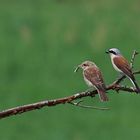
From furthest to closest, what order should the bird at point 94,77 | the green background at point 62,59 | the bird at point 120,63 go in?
the green background at point 62,59
the bird at point 120,63
the bird at point 94,77

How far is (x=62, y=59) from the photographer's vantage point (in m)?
14.3

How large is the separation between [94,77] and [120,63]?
10.3 inches

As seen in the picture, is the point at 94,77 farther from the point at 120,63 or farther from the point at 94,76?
the point at 120,63

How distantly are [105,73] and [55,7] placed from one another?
601cm

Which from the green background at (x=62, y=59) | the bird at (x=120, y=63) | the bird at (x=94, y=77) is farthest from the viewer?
the green background at (x=62, y=59)

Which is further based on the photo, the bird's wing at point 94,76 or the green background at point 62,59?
the green background at point 62,59

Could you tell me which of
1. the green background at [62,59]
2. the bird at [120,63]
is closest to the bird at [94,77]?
the bird at [120,63]

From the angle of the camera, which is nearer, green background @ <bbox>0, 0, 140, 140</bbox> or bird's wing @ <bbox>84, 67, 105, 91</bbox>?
bird's wing @ <bbox>84, 67, 105, 91</bbox>

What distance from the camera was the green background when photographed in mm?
11133

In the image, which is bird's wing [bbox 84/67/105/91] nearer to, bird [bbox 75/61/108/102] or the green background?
bird [bbox 75/61/108/102]

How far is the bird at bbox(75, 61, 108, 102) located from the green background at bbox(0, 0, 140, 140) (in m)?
6.15

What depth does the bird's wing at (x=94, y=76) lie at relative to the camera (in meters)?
3.88

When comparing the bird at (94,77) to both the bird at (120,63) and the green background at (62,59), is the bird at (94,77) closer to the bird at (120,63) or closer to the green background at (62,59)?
the bird at (120,63)

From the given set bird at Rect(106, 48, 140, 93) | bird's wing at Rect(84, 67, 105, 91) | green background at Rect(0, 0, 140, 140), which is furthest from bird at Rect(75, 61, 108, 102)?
green background at Rect(0, 0, 140, 140)
